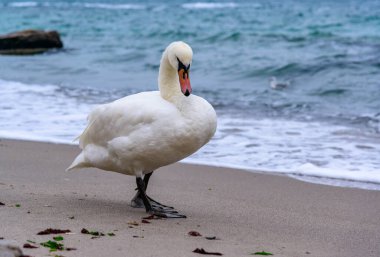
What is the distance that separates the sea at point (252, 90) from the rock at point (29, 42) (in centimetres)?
68

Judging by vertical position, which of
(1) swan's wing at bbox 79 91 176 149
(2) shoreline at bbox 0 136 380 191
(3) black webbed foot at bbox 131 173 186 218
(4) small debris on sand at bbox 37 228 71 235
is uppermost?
(1) swan's wing at bbox 79 91 176 149

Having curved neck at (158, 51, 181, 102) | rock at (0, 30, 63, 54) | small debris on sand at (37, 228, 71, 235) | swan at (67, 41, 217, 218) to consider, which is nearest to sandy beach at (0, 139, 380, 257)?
small debris on sand at (37, 228, 71, 235)

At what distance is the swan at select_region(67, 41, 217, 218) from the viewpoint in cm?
497

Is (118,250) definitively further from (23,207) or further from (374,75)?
(374,75)

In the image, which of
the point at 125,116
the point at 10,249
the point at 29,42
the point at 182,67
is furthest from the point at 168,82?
the point at 29,42

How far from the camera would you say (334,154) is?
26.7 ft

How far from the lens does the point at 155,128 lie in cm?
498

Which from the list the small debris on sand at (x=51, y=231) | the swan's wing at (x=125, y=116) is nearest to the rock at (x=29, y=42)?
the swan's wing at (x=125, y=116)

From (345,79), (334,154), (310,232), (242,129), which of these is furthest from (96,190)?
(345,79)

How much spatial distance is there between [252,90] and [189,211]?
8595 mm

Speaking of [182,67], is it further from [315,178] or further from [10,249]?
[10,249]

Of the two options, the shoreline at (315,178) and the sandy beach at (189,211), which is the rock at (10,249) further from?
the shoreline at (315,178)

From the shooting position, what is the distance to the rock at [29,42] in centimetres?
2183

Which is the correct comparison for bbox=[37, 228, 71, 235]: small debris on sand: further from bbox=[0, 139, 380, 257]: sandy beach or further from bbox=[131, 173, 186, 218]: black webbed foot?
bbox=[131, 173, 186, 218]: black webbed foot
